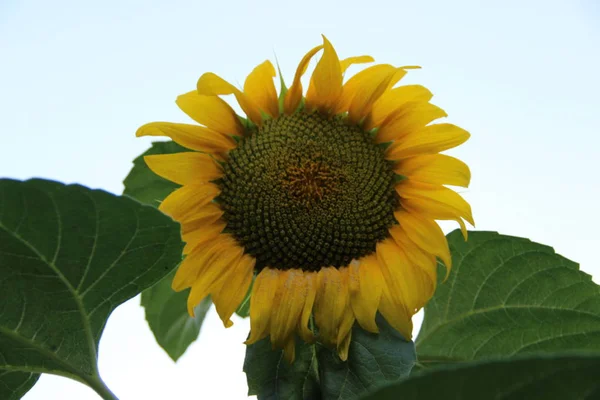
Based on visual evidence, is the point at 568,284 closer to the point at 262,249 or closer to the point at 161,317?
the point at 262,249

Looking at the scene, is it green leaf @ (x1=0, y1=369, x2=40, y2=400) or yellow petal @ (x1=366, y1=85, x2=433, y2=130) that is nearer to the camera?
green leaf @ (x1=0, y1=369, x2=40, y2=400)

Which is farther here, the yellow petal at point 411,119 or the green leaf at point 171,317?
the green leaf at point 171,317

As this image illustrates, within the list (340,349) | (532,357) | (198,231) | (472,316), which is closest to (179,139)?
(198,231)

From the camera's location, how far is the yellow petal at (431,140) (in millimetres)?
1016

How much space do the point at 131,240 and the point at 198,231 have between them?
234 millimetres

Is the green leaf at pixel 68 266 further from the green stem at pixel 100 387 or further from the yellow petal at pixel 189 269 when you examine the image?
the yellow petal at pixel 189 269

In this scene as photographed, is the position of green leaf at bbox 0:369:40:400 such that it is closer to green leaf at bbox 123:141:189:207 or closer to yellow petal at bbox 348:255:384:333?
green leaf at bbox 123:141:189:207

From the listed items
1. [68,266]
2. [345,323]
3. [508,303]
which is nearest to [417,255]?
[345,323]

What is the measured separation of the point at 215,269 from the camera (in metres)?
1.02

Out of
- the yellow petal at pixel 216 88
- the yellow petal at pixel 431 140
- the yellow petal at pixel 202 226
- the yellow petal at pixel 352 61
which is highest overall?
the yellow petal at pixel 352 61

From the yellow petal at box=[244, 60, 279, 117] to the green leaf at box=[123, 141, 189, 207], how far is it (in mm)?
133

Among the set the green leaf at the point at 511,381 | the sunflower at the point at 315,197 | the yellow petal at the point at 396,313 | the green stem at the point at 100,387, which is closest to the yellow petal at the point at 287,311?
the sunflower at the point at 315,197

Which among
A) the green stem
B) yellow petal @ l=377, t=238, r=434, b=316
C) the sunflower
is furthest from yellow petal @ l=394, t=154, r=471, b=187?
the green stem

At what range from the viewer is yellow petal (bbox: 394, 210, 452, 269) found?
99 cm
